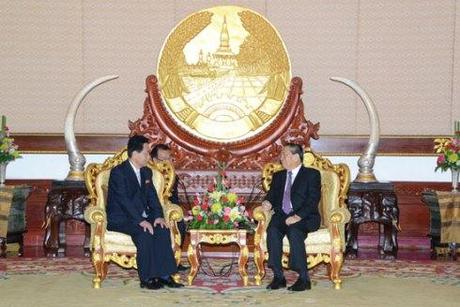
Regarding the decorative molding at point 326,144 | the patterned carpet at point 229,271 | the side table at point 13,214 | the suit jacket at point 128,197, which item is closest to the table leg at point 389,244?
the patterned carpet at point 229,271

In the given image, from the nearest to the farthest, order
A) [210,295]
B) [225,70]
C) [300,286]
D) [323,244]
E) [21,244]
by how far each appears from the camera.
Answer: [210,295] → [300,286] → [323,244] → [21,244] → [225,70]

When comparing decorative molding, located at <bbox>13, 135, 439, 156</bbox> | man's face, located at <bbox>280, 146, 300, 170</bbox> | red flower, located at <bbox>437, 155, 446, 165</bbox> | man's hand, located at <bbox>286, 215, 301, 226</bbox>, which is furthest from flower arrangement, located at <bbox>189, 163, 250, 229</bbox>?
red flower, located at <bbox>437, 155, 446, 165</bbox>

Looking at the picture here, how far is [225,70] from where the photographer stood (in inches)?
363

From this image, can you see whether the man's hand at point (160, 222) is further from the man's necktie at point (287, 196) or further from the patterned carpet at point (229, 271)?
the man's necktie at point (287, 196)

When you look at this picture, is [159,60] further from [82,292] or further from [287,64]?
[82,292]

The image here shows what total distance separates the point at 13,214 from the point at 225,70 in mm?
2894

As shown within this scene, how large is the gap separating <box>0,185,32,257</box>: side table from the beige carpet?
6.19 ft

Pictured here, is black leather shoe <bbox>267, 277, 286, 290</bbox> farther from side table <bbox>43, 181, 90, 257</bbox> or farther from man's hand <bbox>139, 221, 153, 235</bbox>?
side table <bbox>43, 181, 90, 257</bbox>

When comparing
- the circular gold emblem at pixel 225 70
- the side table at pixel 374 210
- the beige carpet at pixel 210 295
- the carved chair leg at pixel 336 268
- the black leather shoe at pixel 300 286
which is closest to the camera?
the beige carpet at pixel 210 295

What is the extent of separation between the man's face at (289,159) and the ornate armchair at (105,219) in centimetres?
98

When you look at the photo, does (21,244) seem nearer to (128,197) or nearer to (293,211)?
(128,197)

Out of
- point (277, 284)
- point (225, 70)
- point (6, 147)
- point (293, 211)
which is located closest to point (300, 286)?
point (277, 284)

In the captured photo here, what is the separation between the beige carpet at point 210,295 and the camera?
554 cm

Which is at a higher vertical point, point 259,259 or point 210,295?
point 259,259
